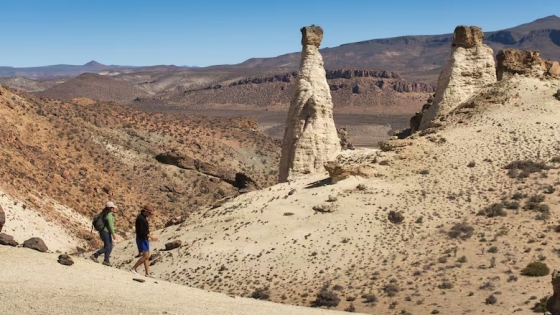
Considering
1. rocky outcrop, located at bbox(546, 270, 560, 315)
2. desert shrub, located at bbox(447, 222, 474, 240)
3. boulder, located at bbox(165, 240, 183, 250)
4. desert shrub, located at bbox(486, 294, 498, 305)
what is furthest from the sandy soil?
rocky outcrop, located at bbox(546, 270, 560, 315)

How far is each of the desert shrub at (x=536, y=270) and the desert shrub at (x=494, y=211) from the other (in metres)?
3.39

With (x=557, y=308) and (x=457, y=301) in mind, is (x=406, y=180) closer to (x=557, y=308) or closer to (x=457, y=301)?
(x=457, y=301)

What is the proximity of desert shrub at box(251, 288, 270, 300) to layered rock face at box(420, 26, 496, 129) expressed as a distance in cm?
1405

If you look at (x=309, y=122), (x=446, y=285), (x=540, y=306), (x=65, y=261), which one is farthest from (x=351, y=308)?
(x=309, y=122)

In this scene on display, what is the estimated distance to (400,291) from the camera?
64.3ft

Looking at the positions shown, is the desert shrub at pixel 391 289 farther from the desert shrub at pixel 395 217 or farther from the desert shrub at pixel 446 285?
the desert shrub at pixel 395 217

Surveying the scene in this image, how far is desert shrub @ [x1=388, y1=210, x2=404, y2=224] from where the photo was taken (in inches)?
922

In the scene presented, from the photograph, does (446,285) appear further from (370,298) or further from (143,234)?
(143,234)

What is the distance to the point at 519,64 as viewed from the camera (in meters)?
32.0

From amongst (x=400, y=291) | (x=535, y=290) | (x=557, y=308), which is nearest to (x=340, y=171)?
(x=400, y=291)

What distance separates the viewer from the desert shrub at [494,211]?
22766mm

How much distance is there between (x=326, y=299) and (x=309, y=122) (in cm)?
1149

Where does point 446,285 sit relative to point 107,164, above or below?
below

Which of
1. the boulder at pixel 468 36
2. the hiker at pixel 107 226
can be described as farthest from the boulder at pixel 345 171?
the hiker at pixel 107 226
